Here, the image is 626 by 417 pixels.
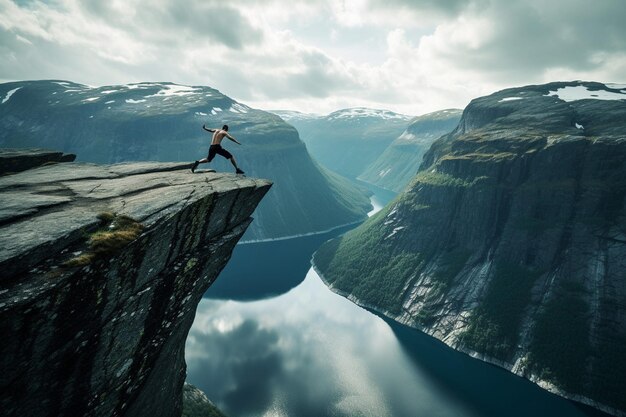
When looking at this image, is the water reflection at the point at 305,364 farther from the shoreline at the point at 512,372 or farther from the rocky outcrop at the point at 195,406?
the rocky outcrop at the point at 195,406

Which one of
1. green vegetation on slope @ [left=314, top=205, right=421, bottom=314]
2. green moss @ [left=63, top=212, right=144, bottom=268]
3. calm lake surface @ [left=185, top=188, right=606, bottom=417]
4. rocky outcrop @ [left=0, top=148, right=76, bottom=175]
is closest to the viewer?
green moss @ [left=63, top=212, right=144, bottom=268]

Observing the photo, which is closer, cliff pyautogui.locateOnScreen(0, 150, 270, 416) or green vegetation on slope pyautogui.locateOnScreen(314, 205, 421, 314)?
cliff pyautogui.locateOnScreen(0, 150, 270, 416)

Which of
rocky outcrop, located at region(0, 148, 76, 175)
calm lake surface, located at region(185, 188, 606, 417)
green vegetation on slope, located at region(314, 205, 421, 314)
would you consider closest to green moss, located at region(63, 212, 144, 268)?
rocky outcrop, located at region(0, 148, 76, 175)

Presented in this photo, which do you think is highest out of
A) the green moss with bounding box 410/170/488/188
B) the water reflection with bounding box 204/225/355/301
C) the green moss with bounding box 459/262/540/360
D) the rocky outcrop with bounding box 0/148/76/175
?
the rocky outcrop with bounding box 0/148/76/175

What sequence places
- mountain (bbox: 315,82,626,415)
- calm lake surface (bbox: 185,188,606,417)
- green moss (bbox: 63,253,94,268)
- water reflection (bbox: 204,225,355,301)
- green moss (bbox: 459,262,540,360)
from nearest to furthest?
green moss (bbox: 63,253,94,268) → calm lake surface (bbox: 185,188,606,417) → mountain (bbox: 315,82,626,415) → green moss (bbox: 459,262,540,360) → water reflection (bbox: 204,225,355,301)

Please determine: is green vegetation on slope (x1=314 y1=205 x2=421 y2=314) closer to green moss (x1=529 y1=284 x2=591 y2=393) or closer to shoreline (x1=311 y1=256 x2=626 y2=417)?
shoreline (x1=311 y1=256 x2=626 y2=417)

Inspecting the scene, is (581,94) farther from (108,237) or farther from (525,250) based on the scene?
(108,237)

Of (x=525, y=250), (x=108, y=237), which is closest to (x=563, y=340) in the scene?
(x=525, y=250)

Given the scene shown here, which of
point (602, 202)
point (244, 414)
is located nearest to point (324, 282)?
point (244, 414)

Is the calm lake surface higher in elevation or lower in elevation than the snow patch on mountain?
lower
